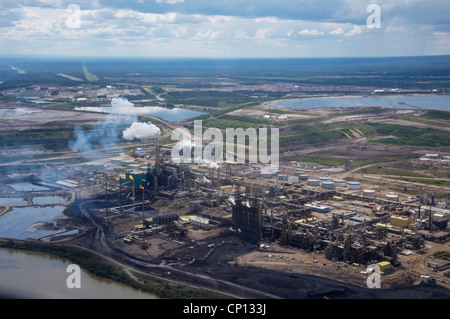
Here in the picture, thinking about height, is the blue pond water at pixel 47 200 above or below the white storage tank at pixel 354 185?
below

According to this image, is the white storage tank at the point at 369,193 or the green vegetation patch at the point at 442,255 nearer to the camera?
the green vegetation patch at the point at 442,255

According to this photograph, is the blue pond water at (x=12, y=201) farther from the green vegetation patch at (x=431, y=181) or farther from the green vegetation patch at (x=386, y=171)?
the green vegetation patch at (x=431, y=181)

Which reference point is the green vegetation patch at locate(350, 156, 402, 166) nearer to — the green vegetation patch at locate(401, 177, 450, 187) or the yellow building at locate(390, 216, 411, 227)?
the green vegetation patch at locate(401, 177, 450, 187)

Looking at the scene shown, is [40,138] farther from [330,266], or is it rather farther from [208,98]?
[208,98]

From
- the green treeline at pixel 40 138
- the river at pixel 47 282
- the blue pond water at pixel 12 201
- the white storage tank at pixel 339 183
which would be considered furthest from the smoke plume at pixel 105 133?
the river at pixel 47 282

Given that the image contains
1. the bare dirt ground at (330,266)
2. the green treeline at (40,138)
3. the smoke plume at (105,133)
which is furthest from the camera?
the smoke plume at (105,133)

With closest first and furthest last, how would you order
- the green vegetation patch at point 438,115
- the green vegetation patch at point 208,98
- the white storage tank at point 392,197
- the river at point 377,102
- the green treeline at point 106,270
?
the green treeline at point 106,270 < the white storage tank at point 392,197 < the green vegetation patch at point 438,115 < the river at point 377,102 < the green vegetation patch at point 208,98

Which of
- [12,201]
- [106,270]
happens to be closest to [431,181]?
[106,270]
